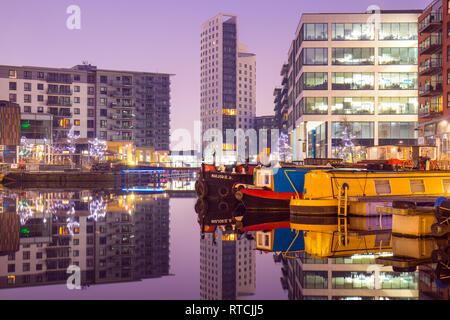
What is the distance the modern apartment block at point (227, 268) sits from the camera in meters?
11.9

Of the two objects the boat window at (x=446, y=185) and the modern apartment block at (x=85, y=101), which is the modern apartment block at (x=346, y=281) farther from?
the modern apartment block at (x=85, y=101)

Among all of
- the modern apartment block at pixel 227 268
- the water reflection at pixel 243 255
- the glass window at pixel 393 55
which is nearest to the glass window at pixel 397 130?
the glass window at pixel 393 55

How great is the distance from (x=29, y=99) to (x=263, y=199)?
103 meters

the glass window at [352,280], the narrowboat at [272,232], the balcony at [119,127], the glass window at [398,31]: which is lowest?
the narrowboat at [272,232]

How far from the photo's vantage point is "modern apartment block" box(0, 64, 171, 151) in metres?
118

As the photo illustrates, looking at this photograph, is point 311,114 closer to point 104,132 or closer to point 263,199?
point 263,199

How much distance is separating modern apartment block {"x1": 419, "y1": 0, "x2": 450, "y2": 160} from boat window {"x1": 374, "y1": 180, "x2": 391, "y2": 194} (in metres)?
32.7

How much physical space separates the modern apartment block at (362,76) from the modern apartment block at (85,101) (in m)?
58.0

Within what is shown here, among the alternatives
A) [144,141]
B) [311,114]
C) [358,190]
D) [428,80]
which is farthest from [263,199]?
[144,141]

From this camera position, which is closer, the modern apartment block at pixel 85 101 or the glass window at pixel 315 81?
the glass window at pixel 315 81

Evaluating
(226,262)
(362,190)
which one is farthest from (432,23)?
(226,262)

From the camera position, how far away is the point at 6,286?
1215cm

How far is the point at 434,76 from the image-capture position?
220ft

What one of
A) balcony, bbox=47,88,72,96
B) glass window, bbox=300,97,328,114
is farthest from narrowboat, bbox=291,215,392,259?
balcony, bbox=47,88,72,96
